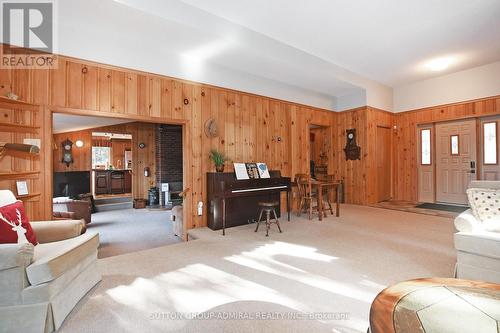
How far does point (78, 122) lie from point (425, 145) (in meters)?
9.53

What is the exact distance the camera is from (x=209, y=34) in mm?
3393

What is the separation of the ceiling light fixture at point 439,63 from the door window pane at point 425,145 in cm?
159

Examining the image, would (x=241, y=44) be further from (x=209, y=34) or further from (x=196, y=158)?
(x=196, y=158)

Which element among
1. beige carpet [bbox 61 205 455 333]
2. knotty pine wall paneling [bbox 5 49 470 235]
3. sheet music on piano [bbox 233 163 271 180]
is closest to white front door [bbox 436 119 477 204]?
knotty pine wall paneling [bbox 5 49 470 235]

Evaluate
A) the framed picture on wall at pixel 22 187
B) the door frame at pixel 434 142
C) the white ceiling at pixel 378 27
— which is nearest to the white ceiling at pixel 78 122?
the framed picture on wall at pixel 22 187

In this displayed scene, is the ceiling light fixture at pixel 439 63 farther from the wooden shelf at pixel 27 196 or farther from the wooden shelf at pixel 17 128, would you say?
the wooden shelf at pixel 27 196

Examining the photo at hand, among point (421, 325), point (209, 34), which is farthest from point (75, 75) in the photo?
point (421, 325)

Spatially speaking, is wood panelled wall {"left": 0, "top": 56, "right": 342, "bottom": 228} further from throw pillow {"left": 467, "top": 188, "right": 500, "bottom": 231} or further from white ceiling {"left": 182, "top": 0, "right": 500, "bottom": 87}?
throw pillow {"left": 467, "top": 188, "right": 500, "bottom": 231}

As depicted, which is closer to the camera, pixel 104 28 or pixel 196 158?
pixel 104 28

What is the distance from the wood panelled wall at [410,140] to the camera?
5785 mm

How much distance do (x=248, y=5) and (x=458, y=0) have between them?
2.78m

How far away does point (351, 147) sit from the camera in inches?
253

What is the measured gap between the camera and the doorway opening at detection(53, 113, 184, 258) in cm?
569

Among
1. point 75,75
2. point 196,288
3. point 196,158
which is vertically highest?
point 75,75
